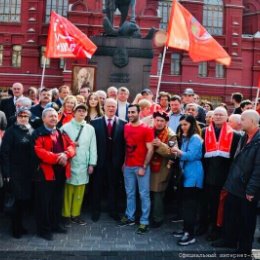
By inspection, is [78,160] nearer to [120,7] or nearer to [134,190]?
[134,190]

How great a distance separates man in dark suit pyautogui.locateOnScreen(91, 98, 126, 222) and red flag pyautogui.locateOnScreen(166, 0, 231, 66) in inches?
117

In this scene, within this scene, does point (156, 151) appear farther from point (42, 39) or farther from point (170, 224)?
point (42, 39)

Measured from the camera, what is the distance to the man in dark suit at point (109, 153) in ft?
23.2

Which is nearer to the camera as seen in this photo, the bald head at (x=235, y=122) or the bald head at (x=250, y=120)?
the bald head at (x=250, y=120)

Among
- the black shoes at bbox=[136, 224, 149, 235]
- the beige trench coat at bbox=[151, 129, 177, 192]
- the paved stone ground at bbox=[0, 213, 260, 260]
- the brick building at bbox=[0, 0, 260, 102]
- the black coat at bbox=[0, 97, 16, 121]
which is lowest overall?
the paved stone ground at bbox=[0, 213, 260, 260]

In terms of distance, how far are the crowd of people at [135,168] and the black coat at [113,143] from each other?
2 cm

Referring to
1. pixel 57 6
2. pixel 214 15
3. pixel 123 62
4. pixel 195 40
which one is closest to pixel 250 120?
pixel 195 40

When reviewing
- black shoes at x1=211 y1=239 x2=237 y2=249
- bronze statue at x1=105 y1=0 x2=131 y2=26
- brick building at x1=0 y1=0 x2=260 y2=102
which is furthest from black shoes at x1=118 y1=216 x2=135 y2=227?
brick building at x1=0 y1=0 x2=260 y2=102

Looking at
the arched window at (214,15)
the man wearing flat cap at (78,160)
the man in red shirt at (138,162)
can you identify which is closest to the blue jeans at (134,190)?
the man in red shirt at (138,162)

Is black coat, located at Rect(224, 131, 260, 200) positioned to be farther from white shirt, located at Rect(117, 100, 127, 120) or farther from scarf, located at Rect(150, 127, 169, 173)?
white shirt, located at Rect(117, 100, 127, 120)

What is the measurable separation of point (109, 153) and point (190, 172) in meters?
1.47

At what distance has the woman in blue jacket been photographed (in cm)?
642

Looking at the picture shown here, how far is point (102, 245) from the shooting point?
20.2 ft

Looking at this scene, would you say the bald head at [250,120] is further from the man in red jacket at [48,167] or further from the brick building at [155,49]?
the brick building at [155,49]
